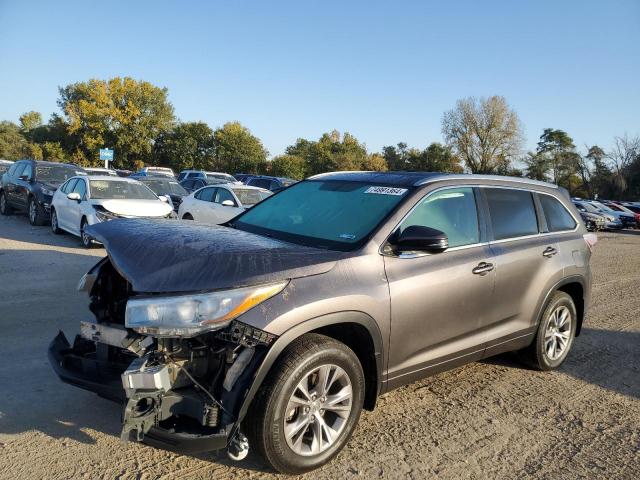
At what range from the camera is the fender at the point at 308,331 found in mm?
2598

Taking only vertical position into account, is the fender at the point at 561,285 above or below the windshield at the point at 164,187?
below

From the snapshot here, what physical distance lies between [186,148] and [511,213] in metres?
53.2

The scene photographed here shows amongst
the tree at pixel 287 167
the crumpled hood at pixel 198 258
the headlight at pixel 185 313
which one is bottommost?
the headlight at pixel 185 313

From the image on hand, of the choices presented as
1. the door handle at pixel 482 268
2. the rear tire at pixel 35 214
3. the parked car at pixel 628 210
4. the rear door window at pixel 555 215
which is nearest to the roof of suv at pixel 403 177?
the rear door window at pixel 555 215

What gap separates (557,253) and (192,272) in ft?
11.4

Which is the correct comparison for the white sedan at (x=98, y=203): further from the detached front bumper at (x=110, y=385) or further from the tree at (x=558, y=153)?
the tree at (x=558, y=153)

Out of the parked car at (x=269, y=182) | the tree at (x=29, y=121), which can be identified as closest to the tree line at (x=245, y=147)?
the tree at (x=29, y=121)

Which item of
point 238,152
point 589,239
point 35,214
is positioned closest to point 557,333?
point 589,239

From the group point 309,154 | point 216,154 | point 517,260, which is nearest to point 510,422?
point 517,260

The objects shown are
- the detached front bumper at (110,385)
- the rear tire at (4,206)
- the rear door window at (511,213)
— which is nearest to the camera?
the detached front bumper at (110,385)

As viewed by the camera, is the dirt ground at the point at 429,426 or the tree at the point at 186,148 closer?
the dirt ground at the point at 429,426

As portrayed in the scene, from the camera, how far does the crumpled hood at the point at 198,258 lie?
2664mm

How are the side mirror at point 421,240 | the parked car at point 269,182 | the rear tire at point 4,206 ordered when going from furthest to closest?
the parked car at point 269,182
the rear tire at point 4,206
the side mirror at point 421,240

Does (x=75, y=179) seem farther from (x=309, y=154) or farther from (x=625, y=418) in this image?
(x=309, y=154)
